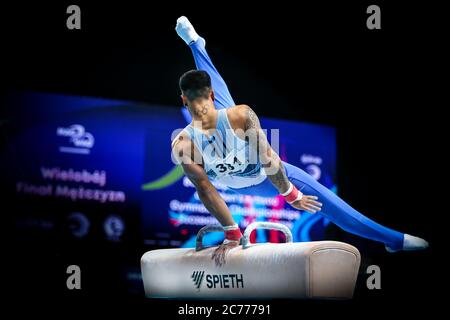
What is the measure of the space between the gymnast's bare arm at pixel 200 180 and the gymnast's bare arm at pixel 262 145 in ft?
1.23

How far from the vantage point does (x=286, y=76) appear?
9.39 m

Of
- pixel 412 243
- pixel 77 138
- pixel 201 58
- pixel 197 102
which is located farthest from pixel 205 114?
pixel 77 138

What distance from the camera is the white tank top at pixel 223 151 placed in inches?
174

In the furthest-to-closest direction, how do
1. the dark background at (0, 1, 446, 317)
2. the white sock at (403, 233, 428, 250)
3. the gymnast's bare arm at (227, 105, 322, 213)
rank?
the dark background at (0, 1, 446, 317) → the white sock at (403, 233, 428, 250) → the gymnast's bare arm at (227, 105, 322, 213)

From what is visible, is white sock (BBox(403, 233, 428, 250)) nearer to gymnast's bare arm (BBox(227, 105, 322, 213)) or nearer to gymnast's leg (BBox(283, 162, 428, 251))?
gymnast's leg (BBox(283, 162, 428, 251))

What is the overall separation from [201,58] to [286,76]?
4.34 meters

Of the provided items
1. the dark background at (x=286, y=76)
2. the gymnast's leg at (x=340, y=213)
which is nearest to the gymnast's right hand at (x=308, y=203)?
the gymnast's leg at (x=340, y=213)

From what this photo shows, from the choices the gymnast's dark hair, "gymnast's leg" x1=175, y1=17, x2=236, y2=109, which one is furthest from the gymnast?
"gymnast's leg" x1=175, y1=17, x2=236, y2=109

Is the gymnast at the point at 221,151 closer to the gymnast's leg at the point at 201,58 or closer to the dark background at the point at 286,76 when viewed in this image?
the gymnast's leg at the point at 201,58

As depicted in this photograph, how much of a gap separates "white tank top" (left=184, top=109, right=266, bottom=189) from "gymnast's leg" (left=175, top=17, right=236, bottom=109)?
740 mm

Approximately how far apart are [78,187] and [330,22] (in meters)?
4.13

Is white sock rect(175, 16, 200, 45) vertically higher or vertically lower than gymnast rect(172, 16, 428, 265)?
higher

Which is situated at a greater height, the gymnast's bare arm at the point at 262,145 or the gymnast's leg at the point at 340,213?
the gymnast's bare arm at the point at 262,145

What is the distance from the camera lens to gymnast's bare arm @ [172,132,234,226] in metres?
4.39
